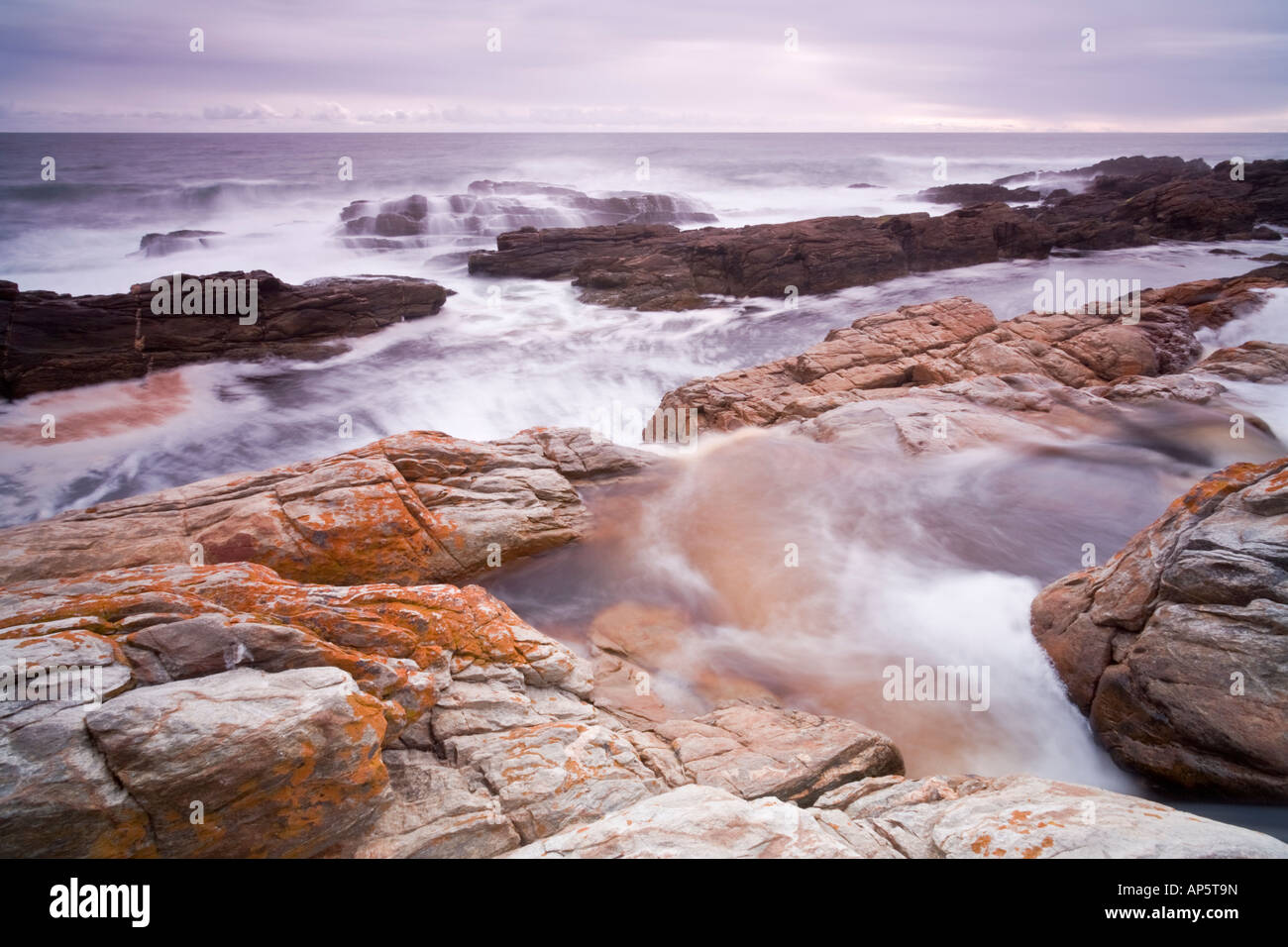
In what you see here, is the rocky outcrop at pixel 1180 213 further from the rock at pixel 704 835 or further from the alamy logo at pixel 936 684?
the rock at pixel 704 835

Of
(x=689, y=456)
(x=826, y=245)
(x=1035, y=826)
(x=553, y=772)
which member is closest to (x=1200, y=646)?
(x=1035, y=826)

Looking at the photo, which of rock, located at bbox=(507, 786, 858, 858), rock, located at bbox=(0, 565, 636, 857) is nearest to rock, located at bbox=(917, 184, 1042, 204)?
rock, located at bbox=(0, 565, 636, 857)

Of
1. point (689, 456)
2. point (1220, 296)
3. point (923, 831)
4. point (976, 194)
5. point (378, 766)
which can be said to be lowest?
point (923, 831)

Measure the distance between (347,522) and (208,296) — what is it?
635 inches

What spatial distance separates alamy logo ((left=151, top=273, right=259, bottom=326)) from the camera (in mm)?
Result: 18609

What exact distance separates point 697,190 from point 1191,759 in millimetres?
65462

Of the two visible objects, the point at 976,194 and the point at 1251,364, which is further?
the point at 976,194

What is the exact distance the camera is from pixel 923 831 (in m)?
3.69

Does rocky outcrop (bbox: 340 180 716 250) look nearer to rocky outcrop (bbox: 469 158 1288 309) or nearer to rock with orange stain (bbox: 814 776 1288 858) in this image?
rocky outcrop (bbox: 469 158 1288 309)

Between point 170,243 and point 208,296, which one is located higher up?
point 170,243

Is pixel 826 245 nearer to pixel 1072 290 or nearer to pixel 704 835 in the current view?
pixel 1072 290

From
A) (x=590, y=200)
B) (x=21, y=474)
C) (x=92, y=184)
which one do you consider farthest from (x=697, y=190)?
(x=21, y=474)

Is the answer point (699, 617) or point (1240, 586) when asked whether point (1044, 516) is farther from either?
point (699, 617)

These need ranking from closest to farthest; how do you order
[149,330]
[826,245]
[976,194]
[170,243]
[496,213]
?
[149,330], [826,245], [170,243], [496,213], [976,194]
